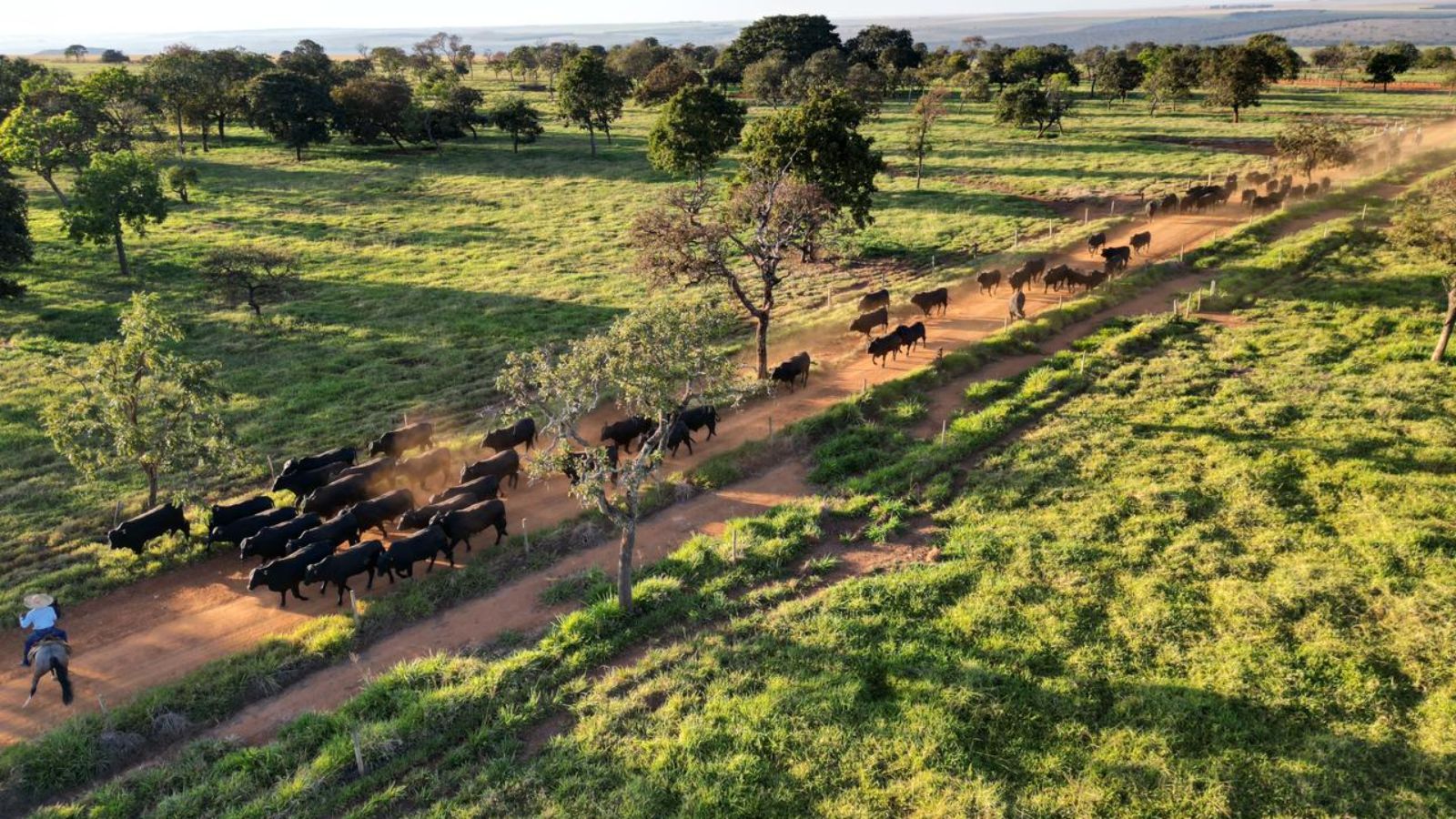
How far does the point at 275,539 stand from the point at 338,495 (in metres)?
2.36

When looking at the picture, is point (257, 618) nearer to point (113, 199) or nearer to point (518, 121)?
point (113, 199)

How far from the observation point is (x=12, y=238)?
134ft

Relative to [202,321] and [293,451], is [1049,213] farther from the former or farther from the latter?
[202,321]

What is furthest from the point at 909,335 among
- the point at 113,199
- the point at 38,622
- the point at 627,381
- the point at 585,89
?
the point at 585,89

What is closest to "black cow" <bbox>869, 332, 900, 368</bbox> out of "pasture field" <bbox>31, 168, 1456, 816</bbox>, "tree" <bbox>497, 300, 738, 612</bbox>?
"pasture field" <bbox>31, 168, 1456, 816</bbox>

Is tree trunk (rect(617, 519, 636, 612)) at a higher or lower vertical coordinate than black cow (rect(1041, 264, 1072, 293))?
lower

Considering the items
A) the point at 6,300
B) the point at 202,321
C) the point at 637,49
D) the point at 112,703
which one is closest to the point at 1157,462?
the point at 112,703

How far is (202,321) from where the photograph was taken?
127 ft

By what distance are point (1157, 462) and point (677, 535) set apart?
41.2ft

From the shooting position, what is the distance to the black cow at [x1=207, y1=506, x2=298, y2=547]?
19.9m

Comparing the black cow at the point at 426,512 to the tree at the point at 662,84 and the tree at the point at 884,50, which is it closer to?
the tree at the point at 662,84

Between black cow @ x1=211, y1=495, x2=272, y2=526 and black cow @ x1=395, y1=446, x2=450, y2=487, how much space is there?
3.26 meters

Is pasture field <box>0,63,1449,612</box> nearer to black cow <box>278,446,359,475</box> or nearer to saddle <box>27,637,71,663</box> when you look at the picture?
black cow <box>278,446,359,475</box>

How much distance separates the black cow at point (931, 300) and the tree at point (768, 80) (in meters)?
61.1
